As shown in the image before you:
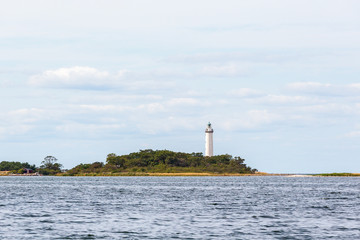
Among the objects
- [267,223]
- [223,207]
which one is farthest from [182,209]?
[267,223]

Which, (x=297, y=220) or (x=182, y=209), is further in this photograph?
(x=182, y=209)

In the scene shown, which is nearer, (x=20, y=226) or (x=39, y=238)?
(x=39, y=238)

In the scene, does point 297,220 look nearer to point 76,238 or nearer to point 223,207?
point 223,207

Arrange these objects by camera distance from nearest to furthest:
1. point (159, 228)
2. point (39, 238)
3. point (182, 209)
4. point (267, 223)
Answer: point (39, 238) < point (159, 228) < point (267, 223) < point (182, 209)

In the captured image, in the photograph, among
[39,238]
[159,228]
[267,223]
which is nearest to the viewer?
[39,238]

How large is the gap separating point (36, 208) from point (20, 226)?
17.8 m

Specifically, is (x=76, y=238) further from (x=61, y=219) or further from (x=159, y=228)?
(x=61, y=219)

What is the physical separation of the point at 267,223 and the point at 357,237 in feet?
32.7

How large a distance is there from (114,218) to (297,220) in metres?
16.5

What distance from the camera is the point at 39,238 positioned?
131ft

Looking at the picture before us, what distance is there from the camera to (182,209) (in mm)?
62312

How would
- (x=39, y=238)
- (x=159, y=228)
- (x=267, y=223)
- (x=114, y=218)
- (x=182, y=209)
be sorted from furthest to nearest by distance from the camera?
(x=182, y=209)
(x=114, y=218)
(x=267, y=223)
(x=159, y=228)
(x=39, y=238)

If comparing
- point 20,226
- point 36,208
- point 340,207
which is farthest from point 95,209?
point 340,207

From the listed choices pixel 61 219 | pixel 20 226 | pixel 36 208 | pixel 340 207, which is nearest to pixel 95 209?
pixel 36 208
